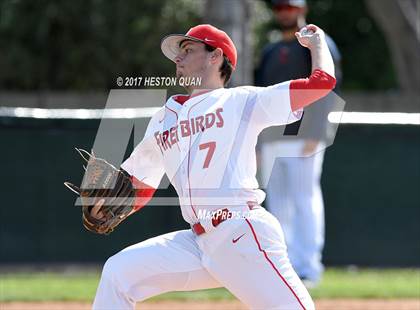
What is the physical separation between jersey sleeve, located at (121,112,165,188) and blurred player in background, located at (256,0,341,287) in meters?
3.25

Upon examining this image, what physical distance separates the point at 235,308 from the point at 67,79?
18.6 m

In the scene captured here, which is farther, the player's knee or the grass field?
the grass field

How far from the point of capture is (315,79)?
13.1 ft

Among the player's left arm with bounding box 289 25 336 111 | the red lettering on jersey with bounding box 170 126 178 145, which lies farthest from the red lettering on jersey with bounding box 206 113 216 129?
the player's left arm with bounding box 289 25 336 111

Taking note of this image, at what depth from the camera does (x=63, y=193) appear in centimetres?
931

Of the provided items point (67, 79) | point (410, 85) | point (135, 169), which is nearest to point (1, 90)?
point (67, 79)

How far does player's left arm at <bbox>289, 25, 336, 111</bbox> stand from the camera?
3.98 m

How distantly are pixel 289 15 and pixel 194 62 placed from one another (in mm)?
3916

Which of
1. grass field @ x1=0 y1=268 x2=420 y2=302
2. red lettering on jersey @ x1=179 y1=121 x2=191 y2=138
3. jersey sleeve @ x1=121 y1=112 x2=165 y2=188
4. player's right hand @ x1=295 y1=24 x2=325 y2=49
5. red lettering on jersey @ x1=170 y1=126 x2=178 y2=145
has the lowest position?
grass field @ x1=0 y1=268 x2=420 y2=302

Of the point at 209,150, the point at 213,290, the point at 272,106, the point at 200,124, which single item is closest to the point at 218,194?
the point at 209,150

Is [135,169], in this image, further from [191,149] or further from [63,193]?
[63,193]

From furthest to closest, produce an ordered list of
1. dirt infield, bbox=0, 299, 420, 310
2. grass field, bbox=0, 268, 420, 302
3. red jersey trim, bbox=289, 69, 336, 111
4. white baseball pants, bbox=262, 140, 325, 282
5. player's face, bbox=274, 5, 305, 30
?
player's face, bbox=274, 5, 305, 30, white baseball pants, bbox=262, 140, 325, 282, grass field, bbox=0, 268, 420, 302, dirt infield, bbox=0, 299, 420, 310, red jersey trim, bbox=289, 69, 336, 111

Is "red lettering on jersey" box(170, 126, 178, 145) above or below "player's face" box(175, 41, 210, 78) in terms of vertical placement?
below

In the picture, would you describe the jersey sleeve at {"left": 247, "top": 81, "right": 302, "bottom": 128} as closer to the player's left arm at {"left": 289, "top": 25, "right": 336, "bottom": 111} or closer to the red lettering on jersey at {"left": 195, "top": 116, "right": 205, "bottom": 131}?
the player's left arm at {"left": 289, "top": 25, "right": 336, "bottom": 111}
